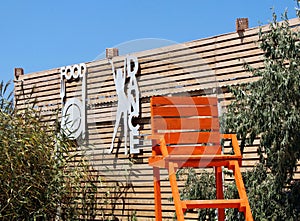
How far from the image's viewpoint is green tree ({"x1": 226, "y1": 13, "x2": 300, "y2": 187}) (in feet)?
16.8

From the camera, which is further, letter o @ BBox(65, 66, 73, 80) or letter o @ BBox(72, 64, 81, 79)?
letter o @ BBox(65, 66, 73, 80)

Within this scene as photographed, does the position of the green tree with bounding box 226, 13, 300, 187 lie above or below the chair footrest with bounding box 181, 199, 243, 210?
above

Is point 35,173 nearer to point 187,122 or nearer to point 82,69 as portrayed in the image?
point 82,69

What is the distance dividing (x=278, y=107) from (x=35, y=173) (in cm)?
322

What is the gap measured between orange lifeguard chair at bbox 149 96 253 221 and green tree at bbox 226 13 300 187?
0.38 metres

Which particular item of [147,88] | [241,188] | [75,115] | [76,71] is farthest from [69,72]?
[241,188]

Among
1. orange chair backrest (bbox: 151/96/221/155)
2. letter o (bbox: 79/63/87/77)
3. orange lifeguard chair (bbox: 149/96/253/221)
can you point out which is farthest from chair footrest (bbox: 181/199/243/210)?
letter o (bbox: 79/63/87/77)

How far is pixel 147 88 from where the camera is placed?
A: 25.8ft

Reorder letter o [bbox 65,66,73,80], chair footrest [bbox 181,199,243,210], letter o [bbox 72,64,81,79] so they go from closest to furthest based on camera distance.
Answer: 1. chair footrest [bbox 181,199,243,210]
2. letter o [bbox 72,64,81,79]
3. letter o [bbox 65,66,73,80]

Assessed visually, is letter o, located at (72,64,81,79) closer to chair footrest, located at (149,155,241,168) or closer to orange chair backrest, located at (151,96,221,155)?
orange chair backrest, located at (151,96,221,155)

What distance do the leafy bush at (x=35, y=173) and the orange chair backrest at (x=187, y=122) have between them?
232 centimetres

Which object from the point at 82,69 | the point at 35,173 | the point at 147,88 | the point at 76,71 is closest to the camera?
the point at 35,173

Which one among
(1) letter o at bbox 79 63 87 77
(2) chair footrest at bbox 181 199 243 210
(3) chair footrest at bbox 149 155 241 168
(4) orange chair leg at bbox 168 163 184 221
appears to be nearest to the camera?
(4) orange chair leg at bbox 168 163 184 221

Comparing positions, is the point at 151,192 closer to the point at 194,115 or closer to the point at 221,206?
the point at 194,115
